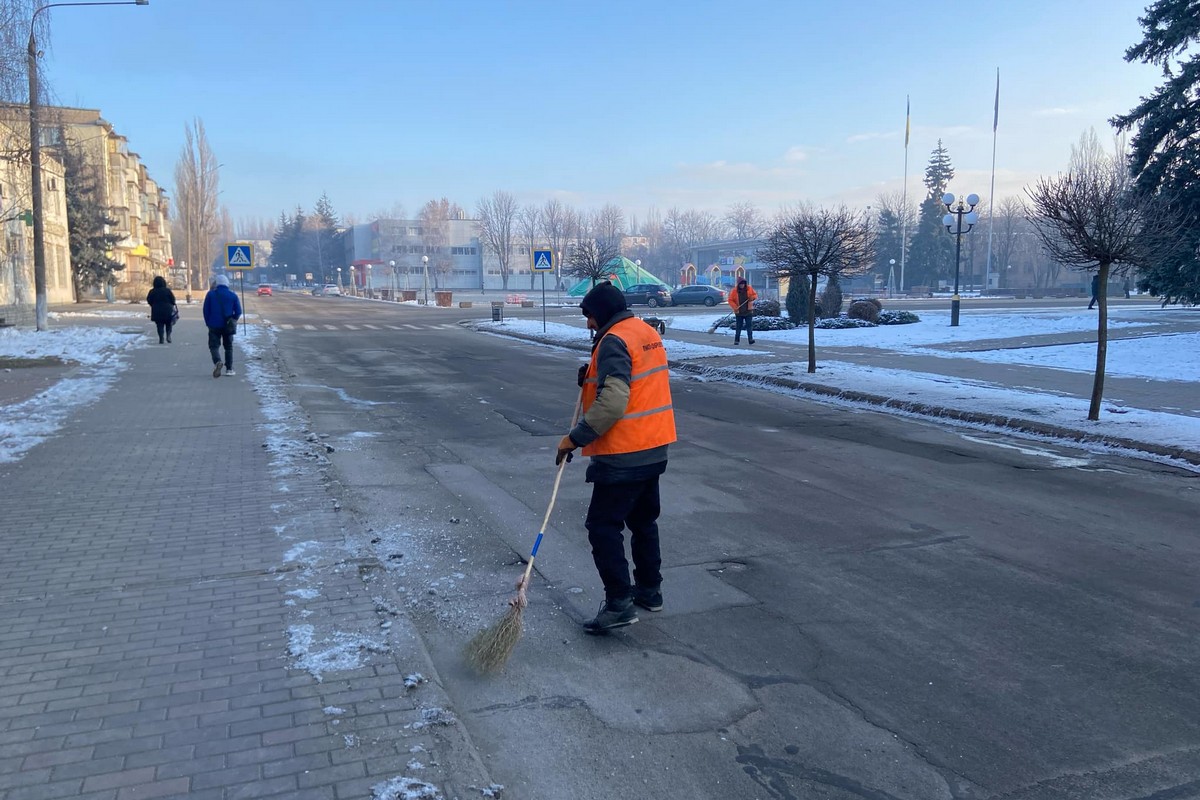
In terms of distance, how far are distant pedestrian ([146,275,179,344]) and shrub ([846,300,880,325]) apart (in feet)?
70.5

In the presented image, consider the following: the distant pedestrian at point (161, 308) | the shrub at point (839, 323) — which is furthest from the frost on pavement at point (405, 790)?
the shrub at point (839, 323)

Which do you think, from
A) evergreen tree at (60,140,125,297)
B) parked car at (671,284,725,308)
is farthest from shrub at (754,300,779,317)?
evergreen tree at (60,140,125,297)

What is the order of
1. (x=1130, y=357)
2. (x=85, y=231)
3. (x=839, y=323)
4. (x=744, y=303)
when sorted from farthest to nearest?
(x=85, y=231)
(x=839, y=323)
(x=744, y=303)
(x=1130, y=357)

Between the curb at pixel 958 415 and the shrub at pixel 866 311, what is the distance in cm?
1326

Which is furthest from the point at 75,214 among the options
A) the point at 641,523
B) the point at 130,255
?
the point at 641,523

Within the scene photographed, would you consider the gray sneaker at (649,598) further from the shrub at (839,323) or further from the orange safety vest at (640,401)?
the shrub at (839,323)

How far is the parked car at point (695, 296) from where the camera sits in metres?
54.8

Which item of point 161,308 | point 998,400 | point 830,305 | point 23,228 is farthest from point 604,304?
point 23,228

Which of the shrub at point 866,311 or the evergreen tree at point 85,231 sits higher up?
the evergreen tree at point 85,231

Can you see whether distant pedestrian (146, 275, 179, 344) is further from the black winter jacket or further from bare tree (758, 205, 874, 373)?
bare tree (758, 205, 874, 373)

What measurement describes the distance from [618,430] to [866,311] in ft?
87.7

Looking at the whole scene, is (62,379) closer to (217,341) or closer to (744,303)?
(217,341)

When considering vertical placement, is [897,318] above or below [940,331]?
above

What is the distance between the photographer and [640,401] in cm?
455
